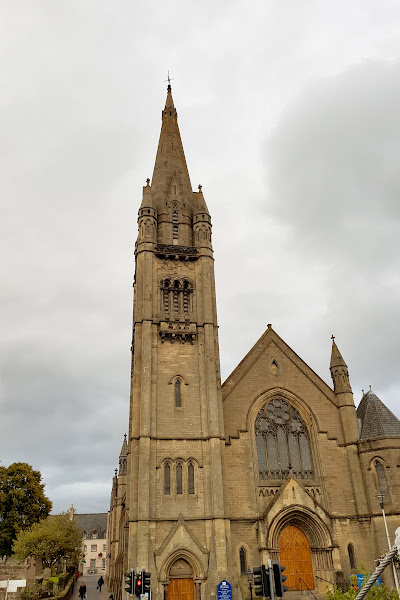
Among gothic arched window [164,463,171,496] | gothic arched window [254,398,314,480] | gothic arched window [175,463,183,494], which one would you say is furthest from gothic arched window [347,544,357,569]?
gothic arched window [164,463,171,496]

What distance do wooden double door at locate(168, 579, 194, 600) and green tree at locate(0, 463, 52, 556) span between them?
28.3m

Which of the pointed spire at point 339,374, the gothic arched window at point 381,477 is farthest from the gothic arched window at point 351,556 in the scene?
the pointed spire at point 339,374

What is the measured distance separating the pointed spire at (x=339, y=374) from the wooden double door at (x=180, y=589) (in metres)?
16.3

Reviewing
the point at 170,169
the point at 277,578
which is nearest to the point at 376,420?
the point at 277,578

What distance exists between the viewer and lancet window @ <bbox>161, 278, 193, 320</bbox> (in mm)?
35125

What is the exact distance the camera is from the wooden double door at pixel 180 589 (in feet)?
88.7

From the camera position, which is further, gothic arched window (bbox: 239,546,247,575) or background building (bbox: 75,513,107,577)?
background building (bbox: 75,513,107,577)

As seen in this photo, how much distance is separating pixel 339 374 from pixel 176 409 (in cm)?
1263

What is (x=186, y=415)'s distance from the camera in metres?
31.5

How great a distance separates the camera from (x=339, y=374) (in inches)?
1410

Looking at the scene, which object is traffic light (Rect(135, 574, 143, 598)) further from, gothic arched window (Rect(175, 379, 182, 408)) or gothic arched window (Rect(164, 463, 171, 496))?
gothic arched window (Rect(175, 379, 182, 408))

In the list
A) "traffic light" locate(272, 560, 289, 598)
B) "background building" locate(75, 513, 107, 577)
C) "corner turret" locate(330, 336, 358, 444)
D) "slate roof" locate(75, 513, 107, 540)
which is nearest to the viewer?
"traffic light" locate(272, 560, 289, 598)

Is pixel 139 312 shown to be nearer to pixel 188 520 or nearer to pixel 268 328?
pixel 268 328

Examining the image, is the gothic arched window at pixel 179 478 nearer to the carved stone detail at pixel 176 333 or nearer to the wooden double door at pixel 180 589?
the wooden double door at pixel 180 589
